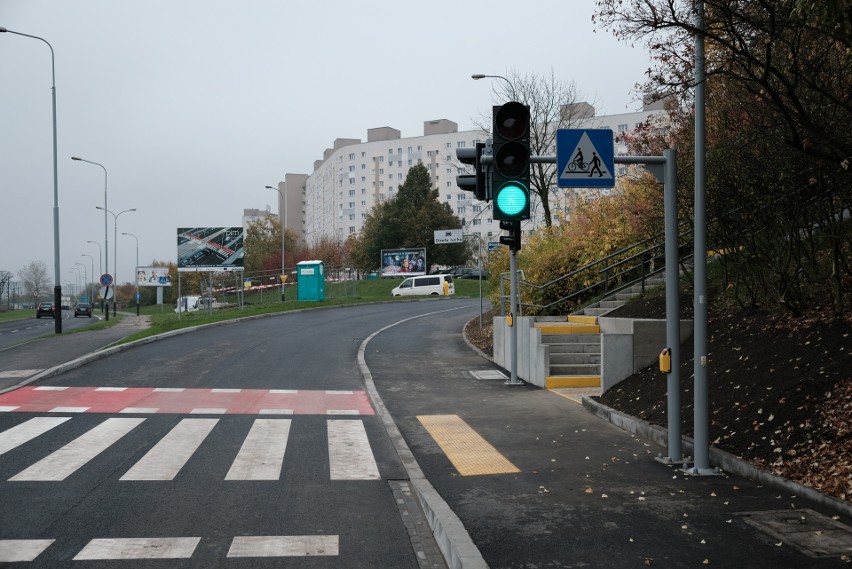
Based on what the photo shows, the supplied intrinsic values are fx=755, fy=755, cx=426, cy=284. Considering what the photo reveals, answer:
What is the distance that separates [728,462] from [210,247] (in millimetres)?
46852

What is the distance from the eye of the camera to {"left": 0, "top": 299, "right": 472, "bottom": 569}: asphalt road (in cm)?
561

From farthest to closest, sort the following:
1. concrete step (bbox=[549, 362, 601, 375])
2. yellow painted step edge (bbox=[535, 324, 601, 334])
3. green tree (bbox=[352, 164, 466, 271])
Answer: green tree (bbox=[352, 164, 466, 271])
yellow painted step edge (bbox=[535, 324, 601, 334])
concrete step (bbox=[549, 362, 601, 375])

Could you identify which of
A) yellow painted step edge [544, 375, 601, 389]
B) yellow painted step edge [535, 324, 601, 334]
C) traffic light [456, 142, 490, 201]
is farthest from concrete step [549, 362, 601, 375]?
traffic light [456, 142, 490, 201]

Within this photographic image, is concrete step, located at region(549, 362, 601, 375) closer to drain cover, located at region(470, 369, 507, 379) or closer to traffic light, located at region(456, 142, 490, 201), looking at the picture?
drain cover, located at region(470, 369, 507, 379)

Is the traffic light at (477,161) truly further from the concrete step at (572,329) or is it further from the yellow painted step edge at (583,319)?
the yellow painted step edge at (583,319)

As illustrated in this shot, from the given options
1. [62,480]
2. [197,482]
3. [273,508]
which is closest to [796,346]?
[273,508]

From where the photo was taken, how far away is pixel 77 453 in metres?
8.90

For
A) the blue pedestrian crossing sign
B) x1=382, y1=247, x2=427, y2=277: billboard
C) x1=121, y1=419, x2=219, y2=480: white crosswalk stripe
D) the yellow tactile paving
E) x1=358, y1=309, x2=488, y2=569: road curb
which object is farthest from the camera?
x1=382, y1=247, x2=427, y2=277: billboard

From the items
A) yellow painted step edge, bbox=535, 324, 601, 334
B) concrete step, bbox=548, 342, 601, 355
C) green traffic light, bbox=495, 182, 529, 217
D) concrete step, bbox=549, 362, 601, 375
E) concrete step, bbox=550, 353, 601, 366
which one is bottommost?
concrete step, bbox=549, 362, 601, 375

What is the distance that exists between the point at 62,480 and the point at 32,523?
1554mm

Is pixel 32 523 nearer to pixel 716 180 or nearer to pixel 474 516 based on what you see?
pixel 474 516

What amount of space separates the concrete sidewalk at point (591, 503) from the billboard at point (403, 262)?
198 feet

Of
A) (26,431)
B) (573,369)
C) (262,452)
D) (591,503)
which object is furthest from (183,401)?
(591,503)

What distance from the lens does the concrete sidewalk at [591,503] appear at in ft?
17.1
